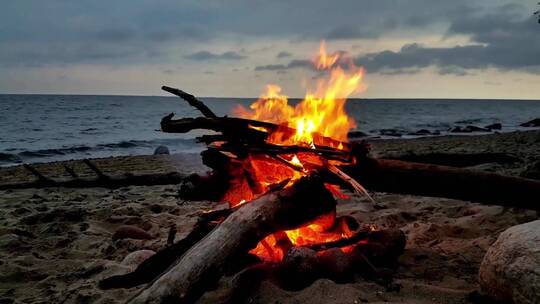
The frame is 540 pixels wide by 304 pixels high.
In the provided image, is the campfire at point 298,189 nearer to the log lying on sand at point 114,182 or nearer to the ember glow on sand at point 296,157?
the ember glow on sand at point 296,157

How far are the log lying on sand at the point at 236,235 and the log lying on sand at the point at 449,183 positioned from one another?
1.91ft

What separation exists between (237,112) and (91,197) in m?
4.54

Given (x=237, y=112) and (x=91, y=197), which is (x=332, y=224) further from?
(x=91, y=197)

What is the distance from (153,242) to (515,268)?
12.6ft

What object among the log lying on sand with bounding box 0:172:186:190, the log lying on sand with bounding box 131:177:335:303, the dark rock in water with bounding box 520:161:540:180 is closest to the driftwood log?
the log lying on sand with bounding box 131:177:335:303

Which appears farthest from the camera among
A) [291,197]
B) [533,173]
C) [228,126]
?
[533,173]

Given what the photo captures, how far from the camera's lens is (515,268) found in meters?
2.75

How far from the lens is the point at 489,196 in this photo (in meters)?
3.98

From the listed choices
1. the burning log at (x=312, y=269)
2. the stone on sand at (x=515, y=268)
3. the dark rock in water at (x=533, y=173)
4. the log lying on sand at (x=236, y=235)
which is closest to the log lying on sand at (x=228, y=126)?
the log lying on sand at (x=236, y=235)

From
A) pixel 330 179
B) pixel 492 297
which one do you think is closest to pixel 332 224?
pixel 330 179

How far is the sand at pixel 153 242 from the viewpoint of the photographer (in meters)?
3.28

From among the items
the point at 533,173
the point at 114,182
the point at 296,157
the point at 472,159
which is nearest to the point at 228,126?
the point at 296,157

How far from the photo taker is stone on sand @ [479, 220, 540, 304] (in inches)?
103

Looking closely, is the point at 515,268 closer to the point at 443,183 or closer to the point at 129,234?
the point at 443,183
